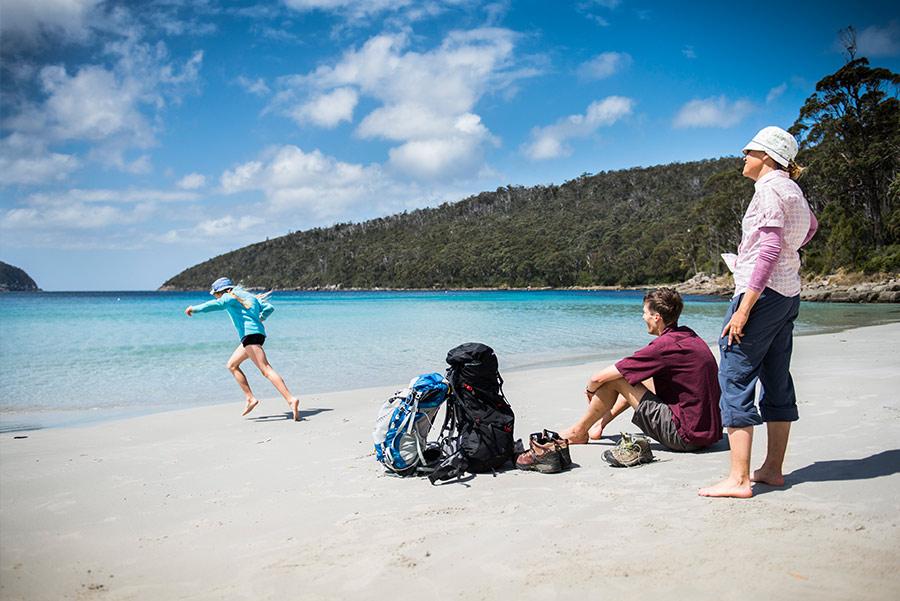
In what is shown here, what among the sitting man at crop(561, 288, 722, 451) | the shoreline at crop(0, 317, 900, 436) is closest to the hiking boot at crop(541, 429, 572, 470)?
the sitting man at crop(561, 288, 722, 451)

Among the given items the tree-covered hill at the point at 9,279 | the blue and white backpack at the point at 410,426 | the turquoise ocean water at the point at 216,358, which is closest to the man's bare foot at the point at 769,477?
the blue and white backpack at the point at 410,426

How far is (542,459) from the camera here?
4.35 meters

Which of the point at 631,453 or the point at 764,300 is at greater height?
the point at 764,300

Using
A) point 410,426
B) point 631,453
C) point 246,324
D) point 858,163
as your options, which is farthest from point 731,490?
point 858,163

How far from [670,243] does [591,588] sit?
294 feet

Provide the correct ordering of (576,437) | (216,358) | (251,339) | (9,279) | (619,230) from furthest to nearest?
(9,279)
(619,230)
(216,358)
(251,339)
(576,437)

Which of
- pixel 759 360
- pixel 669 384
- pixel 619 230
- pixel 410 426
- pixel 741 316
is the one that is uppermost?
pixel 619 230

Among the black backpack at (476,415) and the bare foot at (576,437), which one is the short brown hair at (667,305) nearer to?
the bare foot at (576,437)

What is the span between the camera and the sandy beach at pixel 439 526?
2.67m

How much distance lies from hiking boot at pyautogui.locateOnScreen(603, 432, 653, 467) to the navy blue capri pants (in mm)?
927

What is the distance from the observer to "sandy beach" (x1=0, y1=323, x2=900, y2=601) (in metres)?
2.67

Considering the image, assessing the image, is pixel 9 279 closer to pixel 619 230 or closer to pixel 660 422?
pixel 619 230

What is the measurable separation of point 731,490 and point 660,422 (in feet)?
3.66

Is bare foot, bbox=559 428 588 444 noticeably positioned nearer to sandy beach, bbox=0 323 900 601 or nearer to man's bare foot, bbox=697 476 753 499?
sandy beach, bbox=0 323 900 601
